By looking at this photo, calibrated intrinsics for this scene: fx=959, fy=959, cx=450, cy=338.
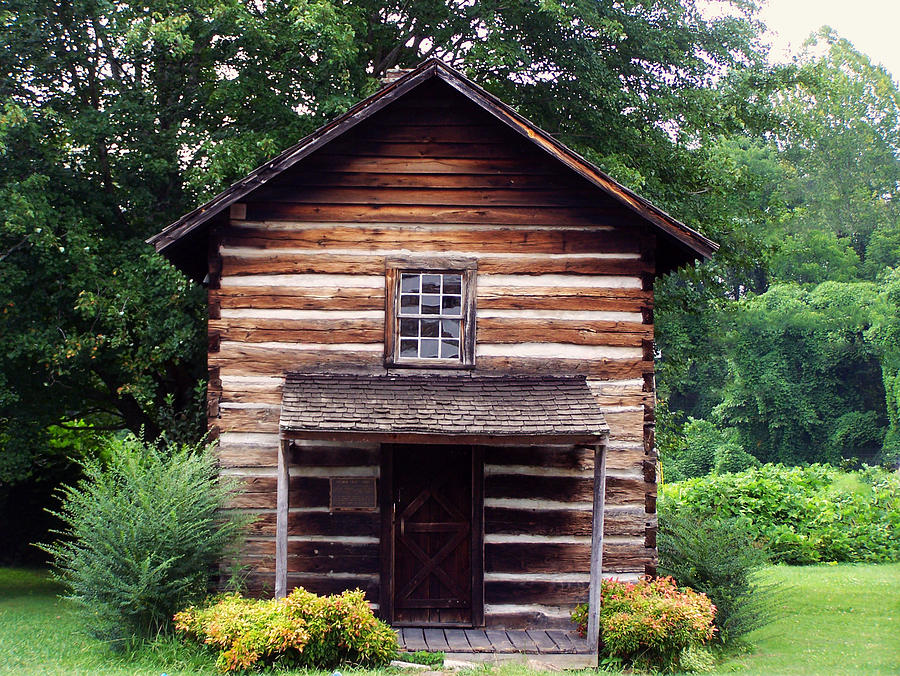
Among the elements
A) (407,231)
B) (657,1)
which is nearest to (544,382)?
(407,231)

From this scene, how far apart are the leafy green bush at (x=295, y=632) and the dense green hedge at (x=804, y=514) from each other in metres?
12.4

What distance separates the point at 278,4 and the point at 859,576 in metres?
16.4

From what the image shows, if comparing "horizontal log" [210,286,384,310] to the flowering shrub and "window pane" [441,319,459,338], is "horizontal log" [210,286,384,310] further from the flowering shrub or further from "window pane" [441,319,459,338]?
the flowering shrub

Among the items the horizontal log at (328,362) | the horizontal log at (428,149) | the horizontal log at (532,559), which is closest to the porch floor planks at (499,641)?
the horizontal log at (532,559)

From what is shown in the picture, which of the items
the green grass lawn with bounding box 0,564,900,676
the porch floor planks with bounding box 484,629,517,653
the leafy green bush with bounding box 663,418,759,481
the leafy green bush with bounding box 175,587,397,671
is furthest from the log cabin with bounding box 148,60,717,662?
the leafy green bush with bounding box 663,418,759,481

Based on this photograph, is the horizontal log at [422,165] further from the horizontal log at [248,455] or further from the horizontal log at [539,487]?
the horizontal log at [539,487]

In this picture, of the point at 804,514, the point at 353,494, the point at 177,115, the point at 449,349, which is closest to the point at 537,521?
the point at 353,494

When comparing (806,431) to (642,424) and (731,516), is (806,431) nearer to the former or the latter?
(731,516)

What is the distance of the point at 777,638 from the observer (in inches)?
543

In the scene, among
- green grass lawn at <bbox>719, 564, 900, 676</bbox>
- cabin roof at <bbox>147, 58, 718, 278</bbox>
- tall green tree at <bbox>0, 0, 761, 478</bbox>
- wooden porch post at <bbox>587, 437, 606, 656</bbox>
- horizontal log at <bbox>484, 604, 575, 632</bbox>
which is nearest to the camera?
wooden porch post at <bbox>587, 437, 606, 656</bbox>

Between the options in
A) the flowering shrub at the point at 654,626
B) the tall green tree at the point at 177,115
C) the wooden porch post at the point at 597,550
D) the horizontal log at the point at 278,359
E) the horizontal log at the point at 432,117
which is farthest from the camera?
the tall green tree at the point at 177,115

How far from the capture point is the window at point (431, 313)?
12539 mm

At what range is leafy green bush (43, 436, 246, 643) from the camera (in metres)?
10.9

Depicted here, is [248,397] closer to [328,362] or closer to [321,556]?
[328,362]
